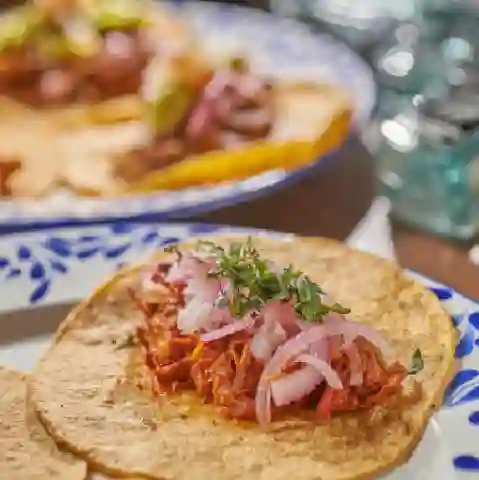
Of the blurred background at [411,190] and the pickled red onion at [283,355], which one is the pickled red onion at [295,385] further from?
the blurred background at [411,190]

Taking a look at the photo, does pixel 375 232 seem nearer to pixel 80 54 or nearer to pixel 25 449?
pixel 25 449

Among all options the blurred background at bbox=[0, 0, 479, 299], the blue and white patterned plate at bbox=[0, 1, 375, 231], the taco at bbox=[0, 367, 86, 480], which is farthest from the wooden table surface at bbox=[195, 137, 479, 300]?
the taco at bbox=[0, 367, 86, 480]

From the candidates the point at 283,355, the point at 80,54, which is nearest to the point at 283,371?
the point at 283,355

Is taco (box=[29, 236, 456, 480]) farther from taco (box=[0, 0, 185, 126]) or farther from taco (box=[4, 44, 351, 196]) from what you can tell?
taco (box=[0, 0, 185, 126])

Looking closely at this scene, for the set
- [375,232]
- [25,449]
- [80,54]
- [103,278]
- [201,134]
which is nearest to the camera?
[25,449]

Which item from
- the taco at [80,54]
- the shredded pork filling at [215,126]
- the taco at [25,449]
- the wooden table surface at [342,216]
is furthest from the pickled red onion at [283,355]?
the taco at [80,54]

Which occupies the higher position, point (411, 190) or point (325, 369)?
point (325, 369)
